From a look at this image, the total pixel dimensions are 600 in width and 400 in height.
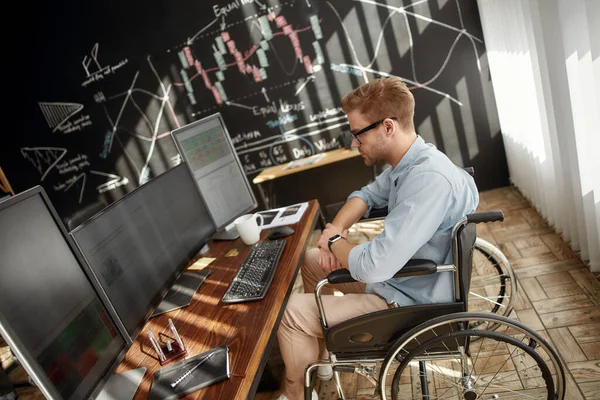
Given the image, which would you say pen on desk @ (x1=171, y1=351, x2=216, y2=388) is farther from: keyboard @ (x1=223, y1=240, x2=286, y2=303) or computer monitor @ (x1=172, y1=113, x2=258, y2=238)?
computer monitor @ (x1=172, y1=113, x2=258, y2=238)

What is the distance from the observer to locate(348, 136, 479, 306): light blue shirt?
1279 mm

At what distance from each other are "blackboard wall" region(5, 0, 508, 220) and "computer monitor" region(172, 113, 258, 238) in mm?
1740

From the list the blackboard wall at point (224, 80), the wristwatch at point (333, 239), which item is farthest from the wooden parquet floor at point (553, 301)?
the blackboard wall at point (224, 80)

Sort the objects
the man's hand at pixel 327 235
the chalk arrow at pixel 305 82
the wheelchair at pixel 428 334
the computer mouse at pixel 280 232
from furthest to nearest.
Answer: the chalk arrow at pixel 305 82, the computer mouse at pixel 280 232, the man's hand at pixel 327 235, the wheelchair at pixel 428 334

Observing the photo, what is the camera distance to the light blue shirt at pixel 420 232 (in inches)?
50.4

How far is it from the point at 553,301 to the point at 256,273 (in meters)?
Answer: 1.53

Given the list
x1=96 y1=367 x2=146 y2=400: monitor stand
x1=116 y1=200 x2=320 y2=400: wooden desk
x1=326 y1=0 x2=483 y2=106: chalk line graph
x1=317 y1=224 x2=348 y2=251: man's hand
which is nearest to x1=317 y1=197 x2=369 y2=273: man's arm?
x1=317 y1=224 x2=348 y2=251: man's hand

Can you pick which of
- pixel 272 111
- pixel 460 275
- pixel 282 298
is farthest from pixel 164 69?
pixel 460 275

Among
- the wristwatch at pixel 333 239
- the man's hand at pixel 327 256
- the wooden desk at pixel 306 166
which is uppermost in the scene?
the wristwatch at pixel 333 239

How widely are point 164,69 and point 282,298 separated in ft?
10.2

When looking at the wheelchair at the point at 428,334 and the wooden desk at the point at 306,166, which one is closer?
the wheelchair at the point at 428,334

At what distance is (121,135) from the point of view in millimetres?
4105

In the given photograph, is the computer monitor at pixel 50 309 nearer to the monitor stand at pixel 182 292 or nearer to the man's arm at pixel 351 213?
the monitor stand at pixel 182 292

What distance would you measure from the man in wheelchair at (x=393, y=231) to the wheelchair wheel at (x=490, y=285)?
501 mm
